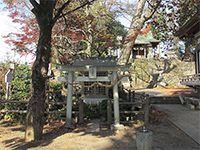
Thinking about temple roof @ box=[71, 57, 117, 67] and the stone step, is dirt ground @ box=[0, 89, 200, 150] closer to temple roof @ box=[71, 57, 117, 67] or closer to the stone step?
temple roof @ box=[71, 57, 117, 67]

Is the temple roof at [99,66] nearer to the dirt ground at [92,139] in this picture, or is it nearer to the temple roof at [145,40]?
the dirt ground at [92,139]

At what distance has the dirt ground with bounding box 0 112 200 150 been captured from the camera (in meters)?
9.47

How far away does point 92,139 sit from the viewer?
413 inches

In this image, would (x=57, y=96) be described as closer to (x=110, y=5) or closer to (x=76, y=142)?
(x=76, y=142)

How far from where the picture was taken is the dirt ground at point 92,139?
947 cm

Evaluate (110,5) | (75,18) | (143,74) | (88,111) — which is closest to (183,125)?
(88,111)

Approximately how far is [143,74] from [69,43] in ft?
43.7

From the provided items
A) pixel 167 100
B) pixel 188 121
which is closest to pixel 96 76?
pixel 188 121

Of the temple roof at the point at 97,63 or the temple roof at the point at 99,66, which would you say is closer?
the temple roof at the point at 99,66

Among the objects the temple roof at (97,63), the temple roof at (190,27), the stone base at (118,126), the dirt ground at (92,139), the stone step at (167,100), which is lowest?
the dirt ground at (92,139)

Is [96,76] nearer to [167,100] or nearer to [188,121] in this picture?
[188,121]

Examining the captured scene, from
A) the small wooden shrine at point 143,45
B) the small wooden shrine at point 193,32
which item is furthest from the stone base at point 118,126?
the small wooden shrine at point 143,45

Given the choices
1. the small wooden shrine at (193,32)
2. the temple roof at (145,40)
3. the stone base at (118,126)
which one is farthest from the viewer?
the temple roof at (145,40)

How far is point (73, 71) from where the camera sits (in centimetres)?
1297
